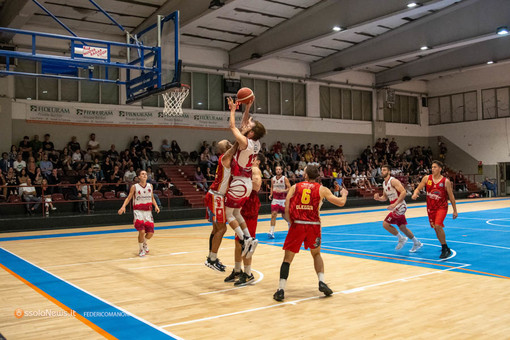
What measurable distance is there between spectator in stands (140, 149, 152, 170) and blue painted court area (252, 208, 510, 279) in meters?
8.61

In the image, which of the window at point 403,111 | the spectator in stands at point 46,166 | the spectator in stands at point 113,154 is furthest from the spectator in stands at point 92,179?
the window at point 403,111

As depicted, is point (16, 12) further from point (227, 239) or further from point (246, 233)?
point (246, 233)

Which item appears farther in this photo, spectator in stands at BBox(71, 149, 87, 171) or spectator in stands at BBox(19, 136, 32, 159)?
spectator in stands at BBox(71, 149, 87, 171)

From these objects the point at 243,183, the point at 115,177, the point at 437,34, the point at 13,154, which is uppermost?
the point at 437,34

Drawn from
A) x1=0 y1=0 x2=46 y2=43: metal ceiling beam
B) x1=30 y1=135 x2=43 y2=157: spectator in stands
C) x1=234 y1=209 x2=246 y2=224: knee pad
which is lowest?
x1=234 y1=209 x2=246 y2=224: knee pad

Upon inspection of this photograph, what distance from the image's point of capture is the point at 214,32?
2233 centimetres

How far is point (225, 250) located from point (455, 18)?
1619 cm

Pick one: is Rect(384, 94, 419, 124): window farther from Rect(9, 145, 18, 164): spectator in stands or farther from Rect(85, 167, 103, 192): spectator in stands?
Rect(9, 145, 18, 164): spectator in stands

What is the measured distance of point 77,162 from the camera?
19078 mm

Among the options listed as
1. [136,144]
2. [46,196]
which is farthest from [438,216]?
[136,144]

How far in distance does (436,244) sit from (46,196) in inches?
518

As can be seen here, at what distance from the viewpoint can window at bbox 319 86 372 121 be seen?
29.4m

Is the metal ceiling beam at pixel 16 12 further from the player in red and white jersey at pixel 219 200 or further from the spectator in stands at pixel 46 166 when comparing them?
the player in red and white jersey at pixel 219 200

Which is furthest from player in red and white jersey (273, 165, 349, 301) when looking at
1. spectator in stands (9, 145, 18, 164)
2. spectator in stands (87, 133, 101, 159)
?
spectator in stands (87, 133, 101, 159)
